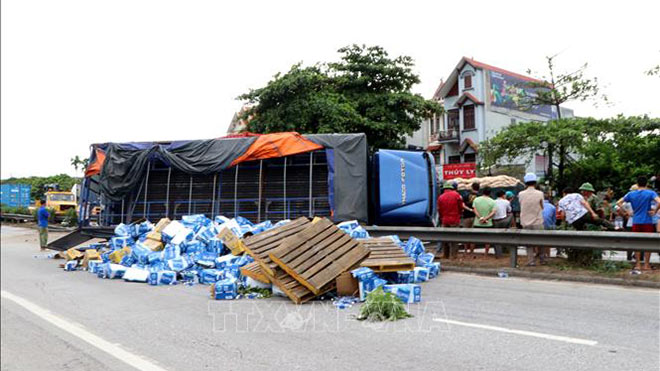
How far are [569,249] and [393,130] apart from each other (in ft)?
58.1

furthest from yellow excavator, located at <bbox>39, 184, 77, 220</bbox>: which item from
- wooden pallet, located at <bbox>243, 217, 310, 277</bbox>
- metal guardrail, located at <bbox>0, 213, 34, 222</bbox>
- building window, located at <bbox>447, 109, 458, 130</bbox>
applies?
building window, located at <bbox>447, 109, 458, 130</bbox>

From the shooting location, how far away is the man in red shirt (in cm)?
1149

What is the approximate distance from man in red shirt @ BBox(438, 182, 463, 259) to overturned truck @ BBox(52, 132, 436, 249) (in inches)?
26.3

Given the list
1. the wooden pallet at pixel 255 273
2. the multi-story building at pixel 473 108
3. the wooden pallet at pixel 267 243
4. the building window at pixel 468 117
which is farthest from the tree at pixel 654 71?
the building window at pixel 468 117

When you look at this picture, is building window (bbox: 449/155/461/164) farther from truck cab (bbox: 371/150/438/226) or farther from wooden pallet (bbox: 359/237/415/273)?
wooden pallet (bbox: 359/237/415/273)

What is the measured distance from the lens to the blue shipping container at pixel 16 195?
44188mm

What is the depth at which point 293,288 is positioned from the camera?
24.3ft

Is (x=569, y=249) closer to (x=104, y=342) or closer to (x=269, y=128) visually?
(x=104, y=342)

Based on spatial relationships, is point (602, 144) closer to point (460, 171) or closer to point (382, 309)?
point (460, 171)

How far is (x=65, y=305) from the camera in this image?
7.86m

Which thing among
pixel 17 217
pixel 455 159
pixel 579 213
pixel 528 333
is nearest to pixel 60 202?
pixel 17 217

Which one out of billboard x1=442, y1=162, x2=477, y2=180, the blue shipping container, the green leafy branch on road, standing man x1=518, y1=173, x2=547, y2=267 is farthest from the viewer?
the blue shipping container

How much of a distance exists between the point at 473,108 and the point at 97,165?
1357 inches

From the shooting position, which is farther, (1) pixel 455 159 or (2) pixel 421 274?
(1) pixel 455 159
